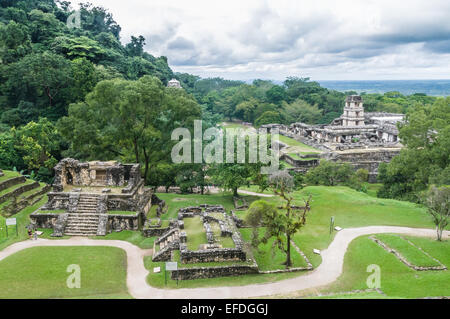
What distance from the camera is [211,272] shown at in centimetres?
1593

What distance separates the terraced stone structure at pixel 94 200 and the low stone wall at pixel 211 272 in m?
6.52

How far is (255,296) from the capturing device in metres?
14.2

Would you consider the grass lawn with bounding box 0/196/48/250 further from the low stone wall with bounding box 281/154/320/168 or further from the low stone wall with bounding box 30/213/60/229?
the low stone wall with bounding box 281/154/320/168

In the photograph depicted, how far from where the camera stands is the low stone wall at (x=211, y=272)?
51.4ft

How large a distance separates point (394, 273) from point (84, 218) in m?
17.7

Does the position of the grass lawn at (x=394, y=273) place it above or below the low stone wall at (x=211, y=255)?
below

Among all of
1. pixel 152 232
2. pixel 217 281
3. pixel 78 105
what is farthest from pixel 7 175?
pixel 217 281

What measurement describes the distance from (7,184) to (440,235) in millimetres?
29456

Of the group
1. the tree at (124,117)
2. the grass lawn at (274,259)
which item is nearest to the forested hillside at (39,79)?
the tree at (124,117)

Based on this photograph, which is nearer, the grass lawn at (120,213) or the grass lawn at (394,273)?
the grass lawn at (394,273)

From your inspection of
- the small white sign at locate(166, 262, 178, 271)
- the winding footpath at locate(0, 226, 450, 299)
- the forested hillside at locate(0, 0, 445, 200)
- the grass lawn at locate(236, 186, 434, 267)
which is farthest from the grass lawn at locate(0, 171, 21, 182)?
the grass lawn at locate(236, 186, 434, 267)

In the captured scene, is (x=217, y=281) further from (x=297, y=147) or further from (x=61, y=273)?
(x=297, y=147)

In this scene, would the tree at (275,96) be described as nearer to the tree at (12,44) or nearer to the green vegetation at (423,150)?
the green vegetation at (423,150)

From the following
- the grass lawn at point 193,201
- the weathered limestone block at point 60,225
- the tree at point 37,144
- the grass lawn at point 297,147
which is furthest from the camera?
the grass lawn at point 297,147
